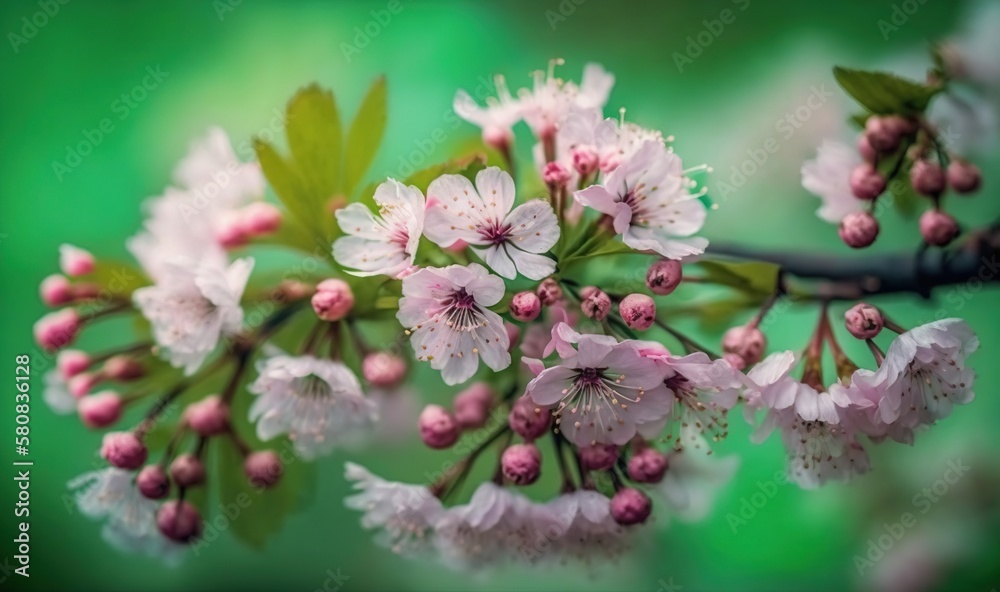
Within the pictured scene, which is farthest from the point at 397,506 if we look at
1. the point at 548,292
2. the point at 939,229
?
the point at 939,229

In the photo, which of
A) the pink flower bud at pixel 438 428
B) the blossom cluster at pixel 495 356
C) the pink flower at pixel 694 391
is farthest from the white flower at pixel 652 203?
the pink flower bud at pixel 438 428

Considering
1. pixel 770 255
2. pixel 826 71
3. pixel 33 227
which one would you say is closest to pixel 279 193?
pixel 770 255

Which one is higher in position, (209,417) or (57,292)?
(57,292)

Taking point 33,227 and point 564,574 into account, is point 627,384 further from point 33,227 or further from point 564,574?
point 33,227

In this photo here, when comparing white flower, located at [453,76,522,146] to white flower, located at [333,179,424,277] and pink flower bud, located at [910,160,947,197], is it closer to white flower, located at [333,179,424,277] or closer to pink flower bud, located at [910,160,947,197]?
white flower, located at [333,179,424,277]

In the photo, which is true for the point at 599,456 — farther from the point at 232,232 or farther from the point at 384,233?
the point at 232,232

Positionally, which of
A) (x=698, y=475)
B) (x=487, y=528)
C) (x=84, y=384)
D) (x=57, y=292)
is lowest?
(x=698, y=475)

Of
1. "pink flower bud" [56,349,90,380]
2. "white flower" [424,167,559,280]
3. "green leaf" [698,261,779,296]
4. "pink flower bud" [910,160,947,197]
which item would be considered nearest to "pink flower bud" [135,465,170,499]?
"pink flower bud" [56,349,90,380]
